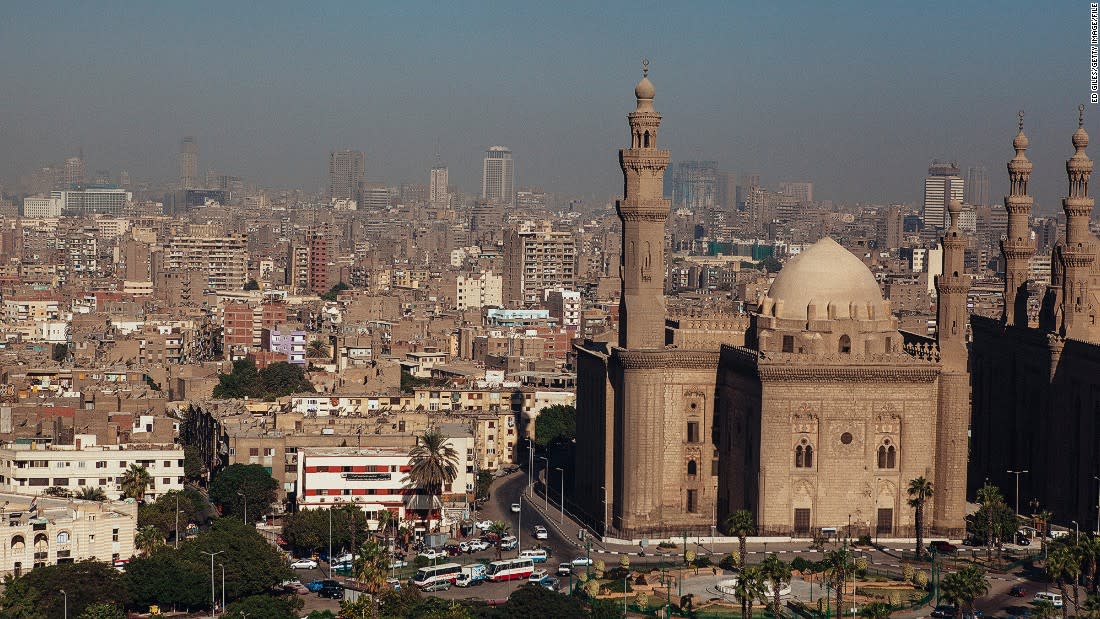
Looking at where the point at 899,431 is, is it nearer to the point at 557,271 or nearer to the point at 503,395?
the point at 503,395

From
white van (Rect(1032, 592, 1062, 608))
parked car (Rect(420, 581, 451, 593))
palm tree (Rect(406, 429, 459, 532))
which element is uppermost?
palm tree (Rect(406, 429, 459, 532))

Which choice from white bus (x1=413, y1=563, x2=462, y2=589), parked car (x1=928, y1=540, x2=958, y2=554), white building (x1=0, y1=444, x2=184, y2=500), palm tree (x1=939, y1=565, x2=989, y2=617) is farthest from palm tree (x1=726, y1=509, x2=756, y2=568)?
white building (x1=0, y1=444, x2=184, y2=500)

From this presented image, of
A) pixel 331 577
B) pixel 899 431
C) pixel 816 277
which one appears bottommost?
pixel 331 577

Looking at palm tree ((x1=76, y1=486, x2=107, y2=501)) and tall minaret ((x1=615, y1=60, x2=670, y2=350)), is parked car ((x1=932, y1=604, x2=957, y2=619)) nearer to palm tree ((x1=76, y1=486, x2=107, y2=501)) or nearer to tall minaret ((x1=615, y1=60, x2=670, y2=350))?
tall minaret ((x1=615, y1=60, x2=670, y2=350))

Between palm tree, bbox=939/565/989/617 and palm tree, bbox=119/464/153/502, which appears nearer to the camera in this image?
palm tree, bbox=939/565/989/617

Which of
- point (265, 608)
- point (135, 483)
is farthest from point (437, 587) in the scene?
point (135, 483)

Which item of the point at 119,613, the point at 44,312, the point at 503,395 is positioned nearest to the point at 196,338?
the point at 44,312

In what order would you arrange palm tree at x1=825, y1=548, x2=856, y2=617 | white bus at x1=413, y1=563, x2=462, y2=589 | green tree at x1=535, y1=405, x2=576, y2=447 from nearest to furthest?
palm tree at x1=825, y1=548, x2=856, y2=617
white bus at x1=413, y1=563, x2=462, y2=589
green tree at x1=535, y1=405, x2=576, y2=447
